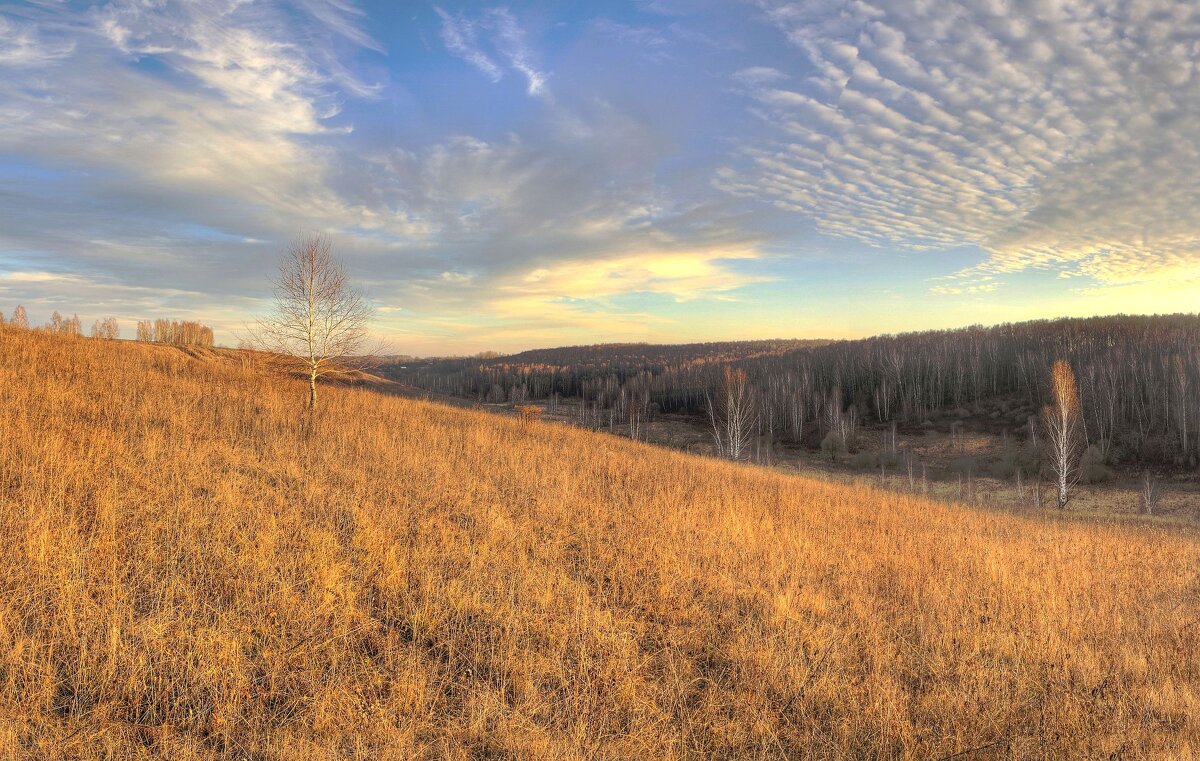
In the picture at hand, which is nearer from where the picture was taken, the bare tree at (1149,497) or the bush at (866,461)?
the bare tree at (1149,497)

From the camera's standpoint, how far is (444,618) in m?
5.45

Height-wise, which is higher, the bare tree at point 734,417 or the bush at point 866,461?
the bare tree at point 734,417

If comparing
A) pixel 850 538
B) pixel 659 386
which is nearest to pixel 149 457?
pixel 850 538

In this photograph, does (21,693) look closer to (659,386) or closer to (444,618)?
(444,618)

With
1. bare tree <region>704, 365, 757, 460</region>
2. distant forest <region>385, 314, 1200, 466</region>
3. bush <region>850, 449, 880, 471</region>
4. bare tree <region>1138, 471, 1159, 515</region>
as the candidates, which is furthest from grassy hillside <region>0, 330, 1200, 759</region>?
bush <region>850, 449, 880, 471</region>

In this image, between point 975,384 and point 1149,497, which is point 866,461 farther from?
point 975,384

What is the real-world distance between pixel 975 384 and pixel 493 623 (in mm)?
99267

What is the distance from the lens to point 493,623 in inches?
216

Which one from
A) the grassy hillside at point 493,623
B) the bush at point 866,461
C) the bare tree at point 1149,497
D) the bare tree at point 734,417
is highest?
the grassy hillside at point 493,623

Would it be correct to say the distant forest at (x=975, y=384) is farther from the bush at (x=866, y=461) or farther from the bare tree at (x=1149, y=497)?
the bare tree at (x=1149, y=497)

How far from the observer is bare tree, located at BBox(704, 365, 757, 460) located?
162ft

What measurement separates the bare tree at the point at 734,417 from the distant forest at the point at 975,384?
9.86 ft

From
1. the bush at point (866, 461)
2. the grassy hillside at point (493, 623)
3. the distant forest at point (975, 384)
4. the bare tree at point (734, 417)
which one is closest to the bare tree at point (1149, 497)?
the distant forest at point (975, 384)

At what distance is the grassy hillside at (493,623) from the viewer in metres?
4.20
